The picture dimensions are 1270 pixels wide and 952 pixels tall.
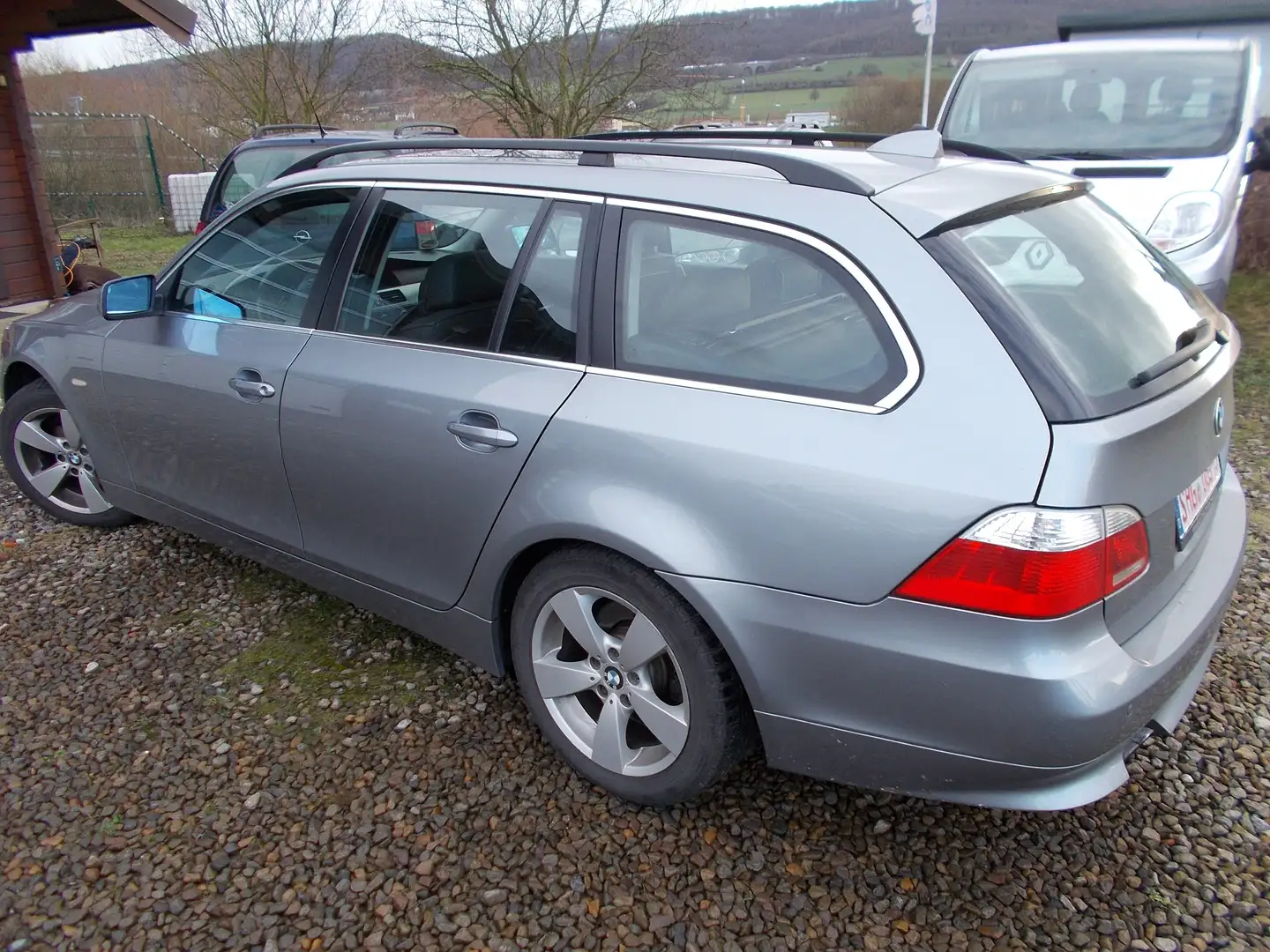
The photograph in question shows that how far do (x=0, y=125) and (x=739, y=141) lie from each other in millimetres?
9658

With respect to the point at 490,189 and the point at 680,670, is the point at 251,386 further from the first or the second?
the point at 680,670

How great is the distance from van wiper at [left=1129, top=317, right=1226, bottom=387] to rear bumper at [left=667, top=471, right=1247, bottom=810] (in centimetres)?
54

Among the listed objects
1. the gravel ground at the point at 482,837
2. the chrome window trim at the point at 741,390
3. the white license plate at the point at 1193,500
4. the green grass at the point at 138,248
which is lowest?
the green grass at the point at 138,248

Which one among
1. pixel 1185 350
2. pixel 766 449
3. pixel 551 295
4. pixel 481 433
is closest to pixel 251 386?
pixel 481 433

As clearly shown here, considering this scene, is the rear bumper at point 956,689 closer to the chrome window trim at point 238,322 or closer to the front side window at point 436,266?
the front side window at point 436,266

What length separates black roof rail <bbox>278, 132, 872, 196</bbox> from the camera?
2.19 meters

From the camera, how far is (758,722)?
222 cm

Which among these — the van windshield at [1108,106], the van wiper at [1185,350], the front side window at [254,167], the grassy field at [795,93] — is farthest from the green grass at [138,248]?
the van wiper at [1185,350]

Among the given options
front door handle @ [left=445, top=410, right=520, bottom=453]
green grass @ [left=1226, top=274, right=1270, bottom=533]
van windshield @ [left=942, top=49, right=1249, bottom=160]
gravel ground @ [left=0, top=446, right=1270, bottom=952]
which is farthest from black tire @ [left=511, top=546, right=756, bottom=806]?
van windshield @ [left=942, top=49, right=1249, bottom=160]

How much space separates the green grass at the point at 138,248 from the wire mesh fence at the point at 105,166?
65cm

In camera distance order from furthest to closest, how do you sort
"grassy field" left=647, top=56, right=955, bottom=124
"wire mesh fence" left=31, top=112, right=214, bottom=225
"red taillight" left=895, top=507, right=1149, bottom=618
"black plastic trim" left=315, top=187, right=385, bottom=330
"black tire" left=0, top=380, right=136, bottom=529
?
1. "wire mesh fence" left=31, top=112, right=214, bottom=225
2. "grassy field" left=647, top=56, right=955, bottom=124
3. "black tire" left=0, top=380, right=136, bottom=529
4. "black plastic trim" left=315, top=187, right=385, bottom=330
5. "red taillight" left=895, top=507, right=1149, bottom=618

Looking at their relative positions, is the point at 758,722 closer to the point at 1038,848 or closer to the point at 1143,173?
the point at 1038,848

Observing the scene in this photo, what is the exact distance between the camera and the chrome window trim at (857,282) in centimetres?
196

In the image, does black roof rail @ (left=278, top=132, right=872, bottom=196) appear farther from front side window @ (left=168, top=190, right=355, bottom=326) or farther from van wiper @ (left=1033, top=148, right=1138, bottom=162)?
van wiper @ (left=1033, top=148, right=1138, bottom=162)
